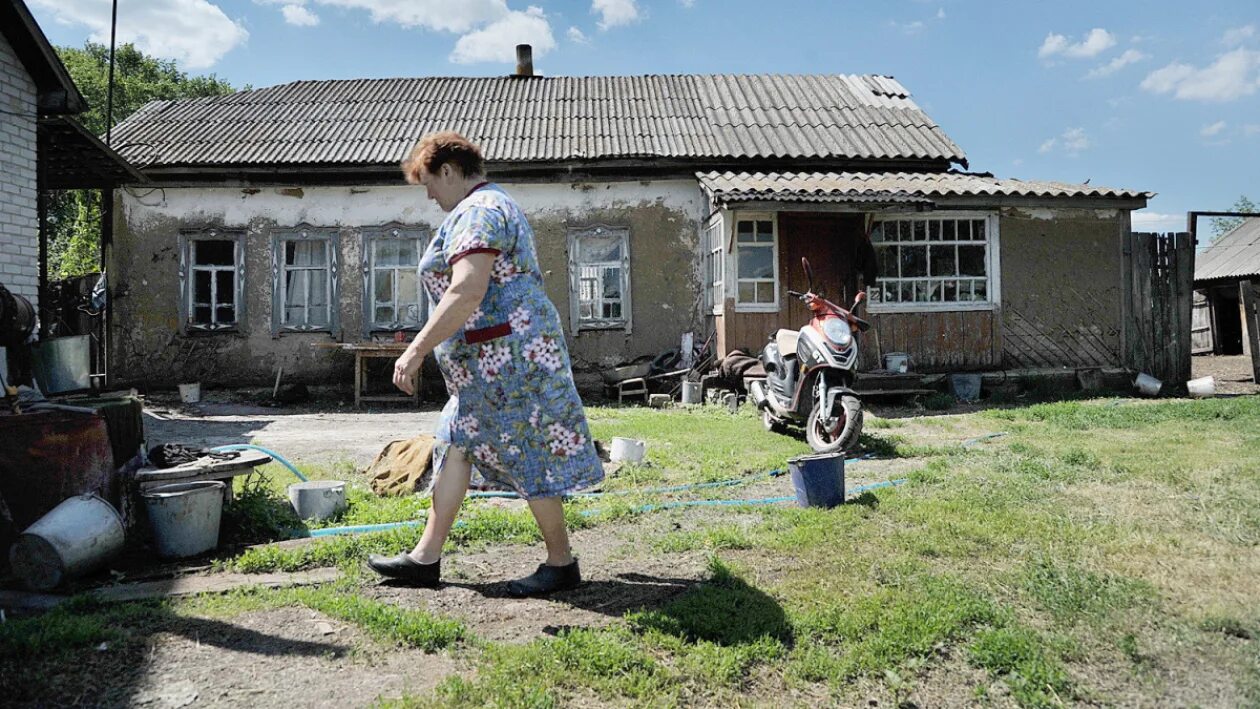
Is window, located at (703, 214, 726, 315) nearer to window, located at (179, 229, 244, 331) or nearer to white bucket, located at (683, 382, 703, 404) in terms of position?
white bucket, located at (683, 382, 703, 404)

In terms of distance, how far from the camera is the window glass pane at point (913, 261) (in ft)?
34.3

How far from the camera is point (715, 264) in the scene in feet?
35.8

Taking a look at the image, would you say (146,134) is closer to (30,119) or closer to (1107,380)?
(30,119)

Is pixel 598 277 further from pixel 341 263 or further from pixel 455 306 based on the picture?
pixel 455 306

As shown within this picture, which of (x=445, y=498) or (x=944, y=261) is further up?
(x=944, y=261)

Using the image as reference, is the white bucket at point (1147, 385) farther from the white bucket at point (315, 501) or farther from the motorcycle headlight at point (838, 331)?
the white bucket at point (315, 501)

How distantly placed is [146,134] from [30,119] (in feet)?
17.8

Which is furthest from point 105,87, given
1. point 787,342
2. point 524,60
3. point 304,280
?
point 787,342

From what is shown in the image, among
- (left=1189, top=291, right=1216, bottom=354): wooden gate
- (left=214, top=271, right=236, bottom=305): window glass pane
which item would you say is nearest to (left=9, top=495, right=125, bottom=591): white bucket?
(left=214, top=271, right=236, bottom=305): window glass pane

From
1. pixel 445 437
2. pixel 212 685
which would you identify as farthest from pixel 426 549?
pixel 212 685

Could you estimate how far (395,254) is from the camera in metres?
12.0

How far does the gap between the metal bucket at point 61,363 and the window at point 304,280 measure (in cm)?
577

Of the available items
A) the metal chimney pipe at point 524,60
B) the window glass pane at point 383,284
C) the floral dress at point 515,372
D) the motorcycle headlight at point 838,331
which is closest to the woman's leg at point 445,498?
the floral dress at point 515,372

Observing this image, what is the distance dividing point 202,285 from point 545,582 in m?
11.1
